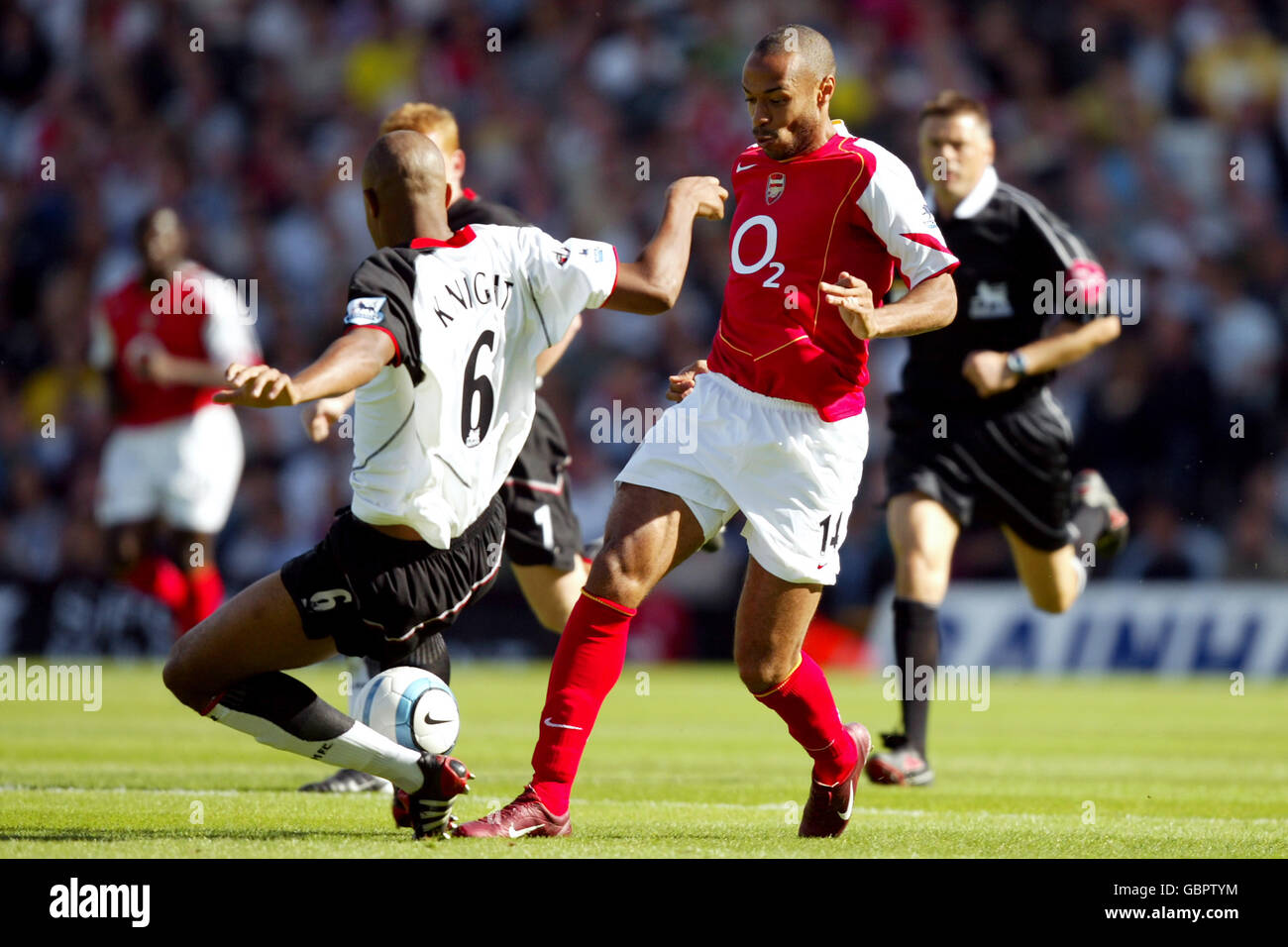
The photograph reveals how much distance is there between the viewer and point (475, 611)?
1583 centimetres

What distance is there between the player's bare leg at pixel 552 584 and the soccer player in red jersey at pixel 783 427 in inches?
67.5

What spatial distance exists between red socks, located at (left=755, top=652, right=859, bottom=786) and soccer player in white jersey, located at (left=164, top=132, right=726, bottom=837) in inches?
43.6

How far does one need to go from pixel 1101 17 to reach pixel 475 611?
8.49 m

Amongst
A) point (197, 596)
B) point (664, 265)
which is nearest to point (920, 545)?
point (664, 265)

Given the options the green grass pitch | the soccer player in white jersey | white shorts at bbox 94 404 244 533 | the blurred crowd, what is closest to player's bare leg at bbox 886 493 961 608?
the green grass pitch

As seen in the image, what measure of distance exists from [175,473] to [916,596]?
5.56 meters

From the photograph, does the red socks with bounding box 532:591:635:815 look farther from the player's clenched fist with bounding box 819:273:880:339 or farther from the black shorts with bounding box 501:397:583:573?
the black shorts with bounding box 501:397:583:573

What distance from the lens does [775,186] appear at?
5.57 m

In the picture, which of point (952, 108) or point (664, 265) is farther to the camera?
point (952, 108)

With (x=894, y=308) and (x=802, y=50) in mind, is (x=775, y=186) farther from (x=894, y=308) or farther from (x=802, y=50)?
(x=894, y=308)
